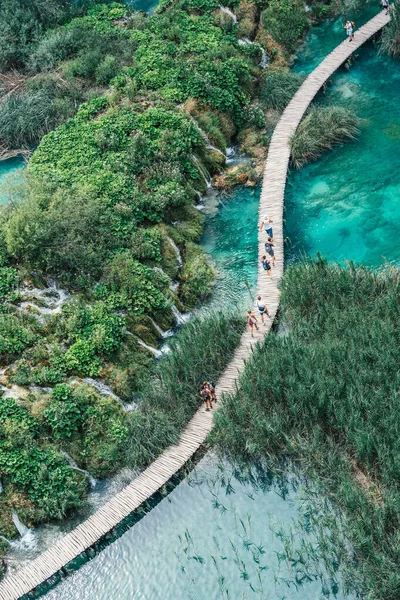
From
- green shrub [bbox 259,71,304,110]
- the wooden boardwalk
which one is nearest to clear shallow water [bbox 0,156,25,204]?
green shrub [bbox 259,71,304,110]

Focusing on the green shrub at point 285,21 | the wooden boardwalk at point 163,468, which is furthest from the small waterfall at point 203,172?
the green shrub at point 285,21

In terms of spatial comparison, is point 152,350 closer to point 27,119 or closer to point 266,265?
point 266,265

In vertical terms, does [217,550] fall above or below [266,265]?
below

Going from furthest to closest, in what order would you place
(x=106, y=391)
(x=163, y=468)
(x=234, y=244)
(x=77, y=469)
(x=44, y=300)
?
(x=234, y=244)
(x=44, y=300)
(x=106, y=391)
(x=77, y=469)
(x=163, y=468)

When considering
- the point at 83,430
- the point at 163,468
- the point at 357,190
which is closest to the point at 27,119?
the point at 357,190

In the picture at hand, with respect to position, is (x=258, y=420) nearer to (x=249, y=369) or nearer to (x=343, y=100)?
(x=249, y=369)

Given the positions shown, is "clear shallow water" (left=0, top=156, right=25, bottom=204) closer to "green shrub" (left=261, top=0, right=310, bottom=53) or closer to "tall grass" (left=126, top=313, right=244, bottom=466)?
"green shrub" (left=261, top=0, right=310, bottom=53)
